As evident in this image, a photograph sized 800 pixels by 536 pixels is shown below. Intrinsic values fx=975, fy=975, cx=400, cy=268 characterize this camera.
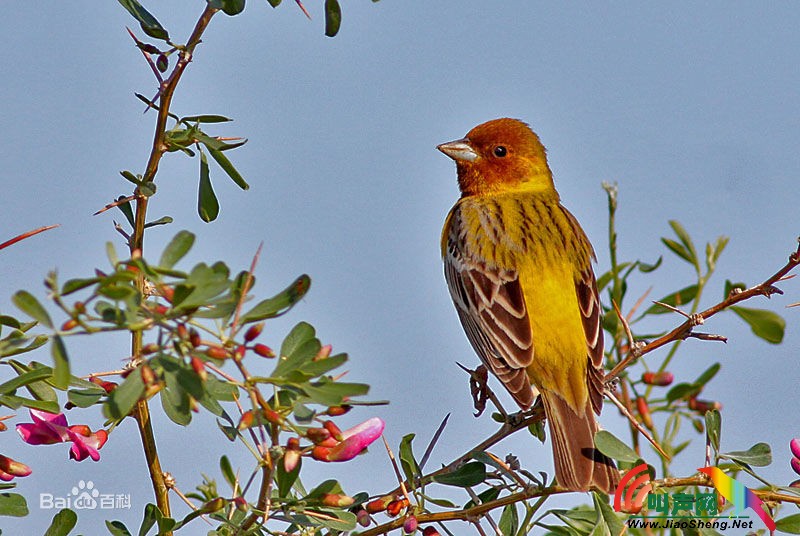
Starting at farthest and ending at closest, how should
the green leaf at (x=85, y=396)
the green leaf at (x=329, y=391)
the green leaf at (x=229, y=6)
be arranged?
the green leaf at (x=85, y=396) < the green leaf at (x=229, y=6) < the green leaf at (x=329, y=391)

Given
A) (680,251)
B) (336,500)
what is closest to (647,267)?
(680,251)

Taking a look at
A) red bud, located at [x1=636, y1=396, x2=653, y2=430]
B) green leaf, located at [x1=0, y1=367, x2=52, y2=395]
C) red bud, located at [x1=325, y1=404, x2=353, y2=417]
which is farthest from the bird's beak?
red bud, located at [x1=325, y1=404, x2=353, y2=417]

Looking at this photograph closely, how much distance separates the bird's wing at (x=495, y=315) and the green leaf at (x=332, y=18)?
6.82 ft

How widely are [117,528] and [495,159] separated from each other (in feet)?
12.1

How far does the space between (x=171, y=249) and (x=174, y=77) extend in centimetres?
87

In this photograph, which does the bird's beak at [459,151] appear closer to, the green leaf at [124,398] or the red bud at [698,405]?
the red bud at [698,405]

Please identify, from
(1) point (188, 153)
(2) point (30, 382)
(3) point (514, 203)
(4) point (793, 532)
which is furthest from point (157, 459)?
(3) point (514, 203)

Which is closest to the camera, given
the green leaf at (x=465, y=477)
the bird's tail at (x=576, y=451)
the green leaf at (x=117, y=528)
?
the green leaf at (x=117, y=528)

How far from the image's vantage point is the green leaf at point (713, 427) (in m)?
2.96

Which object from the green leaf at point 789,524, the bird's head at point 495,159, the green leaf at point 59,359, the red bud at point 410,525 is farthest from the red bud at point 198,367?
the bird's head at point 495,159

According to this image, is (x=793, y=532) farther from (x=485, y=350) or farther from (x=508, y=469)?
(x=485, y=350)

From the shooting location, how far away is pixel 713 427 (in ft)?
9.72

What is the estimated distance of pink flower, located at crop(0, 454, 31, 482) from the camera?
8.73 ft

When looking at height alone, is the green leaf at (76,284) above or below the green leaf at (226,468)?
above
